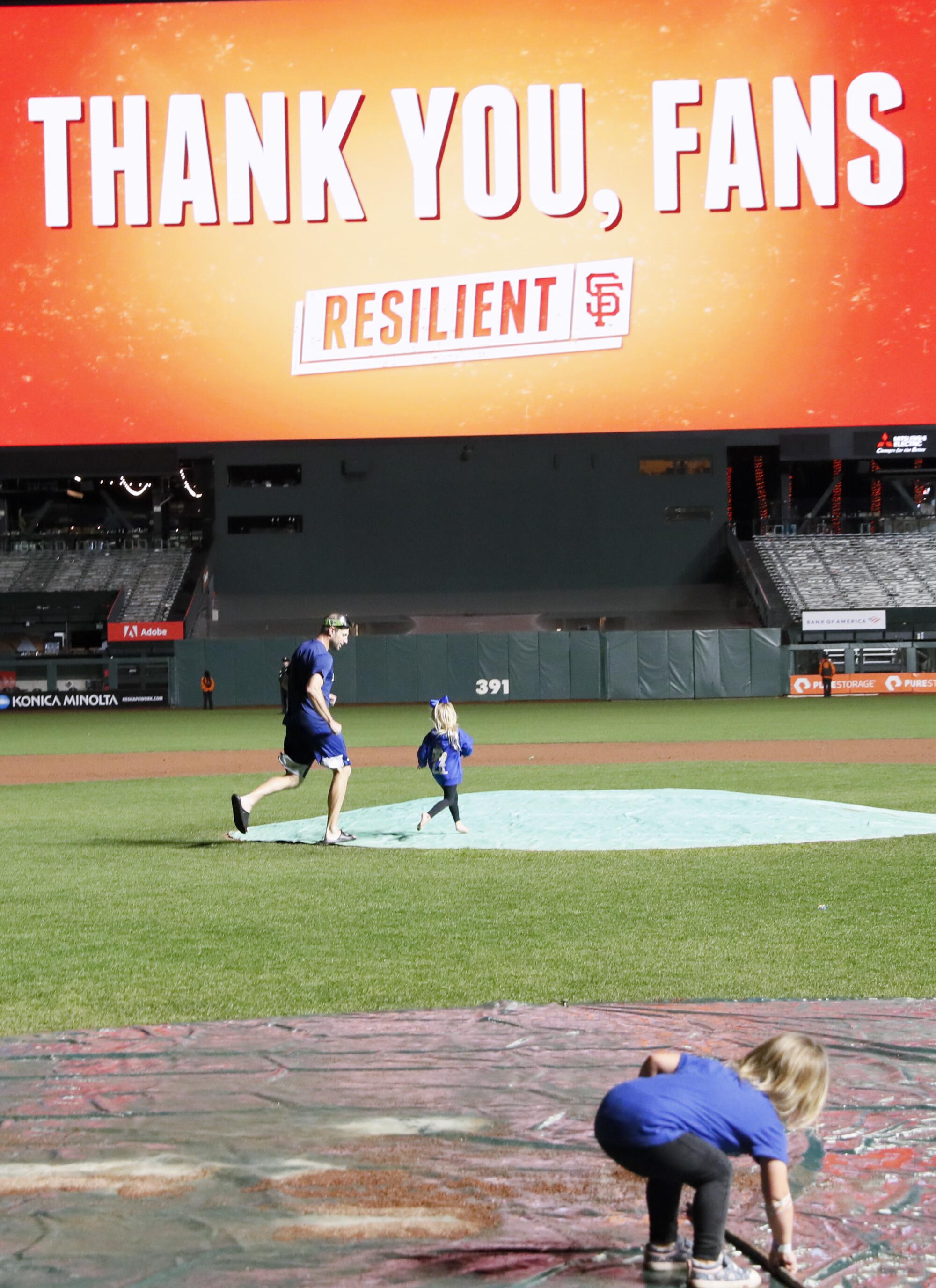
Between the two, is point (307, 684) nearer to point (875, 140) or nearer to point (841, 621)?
point (875, 140)

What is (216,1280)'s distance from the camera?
2938 millimetres

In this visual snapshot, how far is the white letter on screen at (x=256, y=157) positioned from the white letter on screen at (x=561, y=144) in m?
4.58

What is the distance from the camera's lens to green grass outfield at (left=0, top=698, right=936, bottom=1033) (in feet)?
19.0

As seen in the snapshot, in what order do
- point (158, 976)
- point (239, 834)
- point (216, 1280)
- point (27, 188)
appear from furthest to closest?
point (27, 188), point (239, 834), point (158, 976), point (216, 1280)

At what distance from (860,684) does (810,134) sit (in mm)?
18073

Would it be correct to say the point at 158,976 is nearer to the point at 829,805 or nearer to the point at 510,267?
the point at 829,805

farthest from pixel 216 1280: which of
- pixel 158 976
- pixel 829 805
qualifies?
pixel 829 805

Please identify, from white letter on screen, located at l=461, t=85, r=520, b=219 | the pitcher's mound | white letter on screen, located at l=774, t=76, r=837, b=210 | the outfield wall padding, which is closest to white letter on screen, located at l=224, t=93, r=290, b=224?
white letter on screen, located at l=461, t=85, r=520, b=219

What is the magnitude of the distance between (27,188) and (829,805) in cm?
1988

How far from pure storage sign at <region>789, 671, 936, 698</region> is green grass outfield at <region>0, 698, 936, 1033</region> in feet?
85.6

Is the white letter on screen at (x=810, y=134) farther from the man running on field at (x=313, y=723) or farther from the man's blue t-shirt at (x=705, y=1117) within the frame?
the man's blue t-shirt at (x=705, y=1117)

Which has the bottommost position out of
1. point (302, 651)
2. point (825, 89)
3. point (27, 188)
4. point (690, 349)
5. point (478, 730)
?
point (478, 730)

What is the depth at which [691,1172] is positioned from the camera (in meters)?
2.82

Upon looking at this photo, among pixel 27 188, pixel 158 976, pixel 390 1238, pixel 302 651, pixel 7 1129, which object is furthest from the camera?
pixel 27 188
